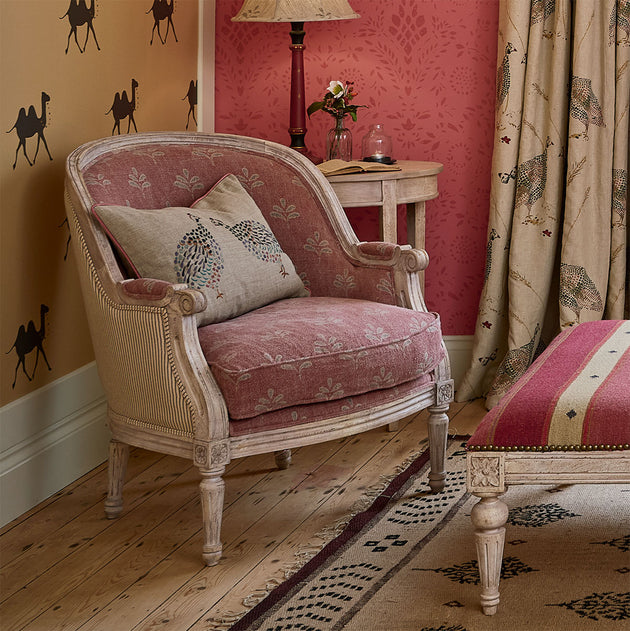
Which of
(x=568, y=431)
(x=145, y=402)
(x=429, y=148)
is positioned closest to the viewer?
(x=568, y=431)

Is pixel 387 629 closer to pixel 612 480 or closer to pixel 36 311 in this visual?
pixel 612 480

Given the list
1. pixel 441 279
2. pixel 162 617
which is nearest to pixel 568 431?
pixel 162 617

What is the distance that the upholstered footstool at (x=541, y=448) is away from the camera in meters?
1.86

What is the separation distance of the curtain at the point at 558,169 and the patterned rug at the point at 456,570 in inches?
37.3

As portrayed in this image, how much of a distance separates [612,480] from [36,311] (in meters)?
1.54

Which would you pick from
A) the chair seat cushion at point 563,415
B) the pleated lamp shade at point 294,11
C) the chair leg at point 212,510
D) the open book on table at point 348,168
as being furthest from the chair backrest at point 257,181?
the chair seat cushion at point 563,415

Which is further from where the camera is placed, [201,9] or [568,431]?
[201,9]

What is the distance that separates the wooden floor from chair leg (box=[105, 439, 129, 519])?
3 centimetres

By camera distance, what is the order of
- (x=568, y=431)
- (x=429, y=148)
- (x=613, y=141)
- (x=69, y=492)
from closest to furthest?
(x=568, y=431) < (x=69, y=492) < (x=613, y=141) < (x=429, y=148)

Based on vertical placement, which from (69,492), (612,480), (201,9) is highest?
(201,9)

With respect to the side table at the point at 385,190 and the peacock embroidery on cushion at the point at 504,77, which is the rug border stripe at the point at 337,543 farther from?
the peacock embroidery on cushion at the point at 504,77

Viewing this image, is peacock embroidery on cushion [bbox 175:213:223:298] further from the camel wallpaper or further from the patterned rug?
the patterned rug

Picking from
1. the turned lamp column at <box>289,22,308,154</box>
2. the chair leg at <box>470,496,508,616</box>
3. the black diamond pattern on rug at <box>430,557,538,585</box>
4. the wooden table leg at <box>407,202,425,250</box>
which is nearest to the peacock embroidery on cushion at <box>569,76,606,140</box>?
the wooden table leg at <box>407,202,425,250</box>

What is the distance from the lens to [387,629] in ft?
6.21
